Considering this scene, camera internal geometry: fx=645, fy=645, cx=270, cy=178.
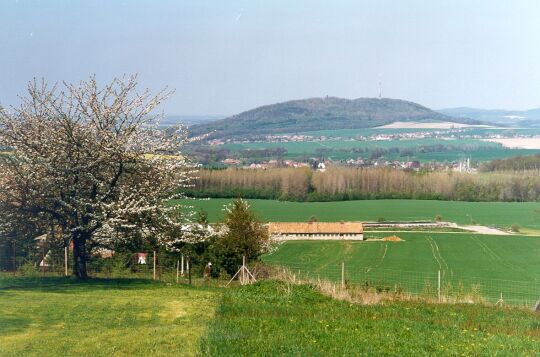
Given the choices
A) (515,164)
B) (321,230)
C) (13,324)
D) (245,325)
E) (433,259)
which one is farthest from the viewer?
(515,164)

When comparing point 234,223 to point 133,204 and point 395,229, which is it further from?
point 395,229

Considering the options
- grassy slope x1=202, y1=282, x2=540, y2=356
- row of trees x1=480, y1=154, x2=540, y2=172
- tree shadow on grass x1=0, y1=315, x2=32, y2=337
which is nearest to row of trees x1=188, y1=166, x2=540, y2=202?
row of trees x1=480, y1=154, x2=540, y2=172

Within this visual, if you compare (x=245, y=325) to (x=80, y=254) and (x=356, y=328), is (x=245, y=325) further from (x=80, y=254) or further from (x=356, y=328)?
(x=80, y=254)

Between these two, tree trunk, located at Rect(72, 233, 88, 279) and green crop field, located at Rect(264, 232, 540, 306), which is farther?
green crop field, located at Rect(264, 232, 540, 306)

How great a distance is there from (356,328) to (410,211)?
4512 cm

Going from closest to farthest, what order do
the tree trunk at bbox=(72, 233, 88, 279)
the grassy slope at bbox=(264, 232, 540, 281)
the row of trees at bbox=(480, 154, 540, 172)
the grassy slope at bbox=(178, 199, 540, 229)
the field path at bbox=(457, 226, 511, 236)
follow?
the tree trunk at bbox=(72, 233, 88, 279), the grassy slope at bbox=(264, 232, 540, 281), the field path at bbox=(457, 226, 511, 236), the grassy slope at bbox=(178, 199, 540, 229), the row of trees at bbox=(480, 154, 540, 172)

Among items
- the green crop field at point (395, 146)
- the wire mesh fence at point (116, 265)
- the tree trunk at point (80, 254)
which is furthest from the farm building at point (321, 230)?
the green crop field at point (395, 146)

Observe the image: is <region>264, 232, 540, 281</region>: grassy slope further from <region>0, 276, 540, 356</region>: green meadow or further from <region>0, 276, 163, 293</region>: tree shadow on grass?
<region>0, 276, 540, 356</region>: green meadow

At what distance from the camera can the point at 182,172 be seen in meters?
16.9

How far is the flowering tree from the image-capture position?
48.4 ft

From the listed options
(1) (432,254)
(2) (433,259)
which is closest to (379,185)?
(1) (432,254)

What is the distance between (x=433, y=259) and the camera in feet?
114

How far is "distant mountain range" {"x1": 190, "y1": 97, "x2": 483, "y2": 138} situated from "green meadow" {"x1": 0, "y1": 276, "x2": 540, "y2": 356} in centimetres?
11329

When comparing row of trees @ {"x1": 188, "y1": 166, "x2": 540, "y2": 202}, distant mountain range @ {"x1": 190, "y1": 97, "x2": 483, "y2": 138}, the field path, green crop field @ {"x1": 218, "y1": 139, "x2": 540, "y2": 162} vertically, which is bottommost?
the field path
